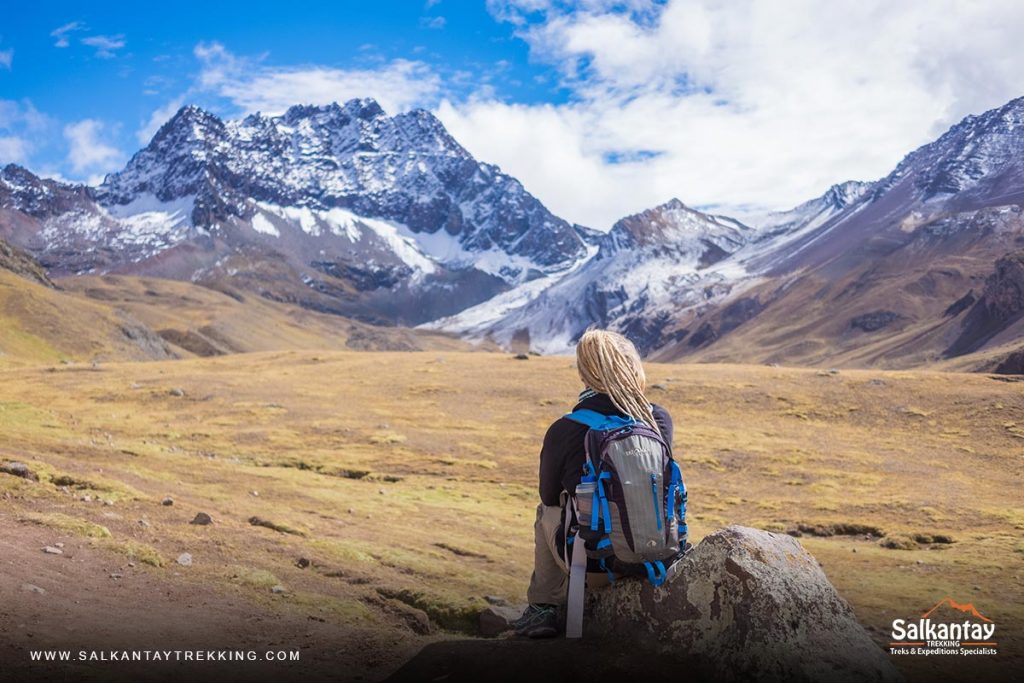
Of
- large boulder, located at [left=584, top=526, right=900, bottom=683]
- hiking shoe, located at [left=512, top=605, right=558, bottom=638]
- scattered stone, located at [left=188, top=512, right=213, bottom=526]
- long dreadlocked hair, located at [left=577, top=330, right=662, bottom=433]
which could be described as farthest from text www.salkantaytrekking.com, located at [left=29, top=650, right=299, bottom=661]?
scattered stone, located at [left=188, top=512, right=213, bottom=526]

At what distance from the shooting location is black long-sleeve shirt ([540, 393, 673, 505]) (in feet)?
32.6

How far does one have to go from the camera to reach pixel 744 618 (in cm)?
986

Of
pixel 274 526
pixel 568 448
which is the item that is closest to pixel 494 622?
pixel 568 448

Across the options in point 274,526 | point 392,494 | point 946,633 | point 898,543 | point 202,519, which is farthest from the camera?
point 392,494

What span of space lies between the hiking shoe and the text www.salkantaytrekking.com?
3.32 meters

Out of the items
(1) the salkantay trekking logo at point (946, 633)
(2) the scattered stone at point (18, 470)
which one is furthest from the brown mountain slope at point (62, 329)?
(1) the salkantay trekking logo at point (946, 633)

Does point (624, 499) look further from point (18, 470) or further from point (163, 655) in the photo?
point (18, 470)

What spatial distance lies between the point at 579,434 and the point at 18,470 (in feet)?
54.3

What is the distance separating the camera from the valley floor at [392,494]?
1330 centimetres

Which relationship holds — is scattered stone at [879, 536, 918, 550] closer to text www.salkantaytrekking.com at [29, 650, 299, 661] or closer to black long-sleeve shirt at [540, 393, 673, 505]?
black long-sleeve shirt at [540, 393, 673, 505]

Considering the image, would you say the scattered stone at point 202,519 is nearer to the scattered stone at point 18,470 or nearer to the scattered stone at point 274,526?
the scattered stone at point 274,526

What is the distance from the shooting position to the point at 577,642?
33.6 ft

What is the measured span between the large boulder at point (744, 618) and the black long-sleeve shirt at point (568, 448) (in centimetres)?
160

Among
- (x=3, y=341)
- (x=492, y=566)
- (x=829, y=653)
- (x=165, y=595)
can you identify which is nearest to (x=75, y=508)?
(x=165, y=595)
